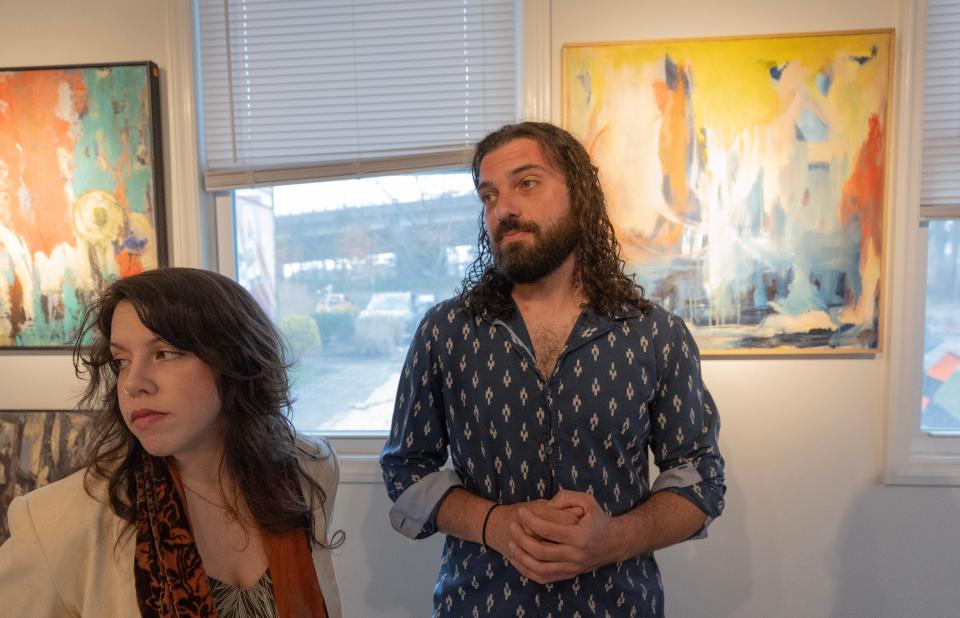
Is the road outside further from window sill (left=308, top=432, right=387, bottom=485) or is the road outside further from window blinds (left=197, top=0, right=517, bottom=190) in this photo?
window blinds (left=197, top=0, right=517, bottom=190)

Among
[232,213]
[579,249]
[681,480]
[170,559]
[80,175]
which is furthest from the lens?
[232,213]

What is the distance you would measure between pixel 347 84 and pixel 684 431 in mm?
1608

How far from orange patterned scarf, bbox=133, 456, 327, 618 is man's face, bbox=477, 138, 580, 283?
68cm

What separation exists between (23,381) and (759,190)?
105 inches

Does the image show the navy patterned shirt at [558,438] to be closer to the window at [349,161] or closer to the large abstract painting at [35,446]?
the window at [349,161]

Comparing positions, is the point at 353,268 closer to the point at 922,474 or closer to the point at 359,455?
the point at 359,455

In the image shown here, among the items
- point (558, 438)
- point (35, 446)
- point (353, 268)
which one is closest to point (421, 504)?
point (558, 438)

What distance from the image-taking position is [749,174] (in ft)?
6.17

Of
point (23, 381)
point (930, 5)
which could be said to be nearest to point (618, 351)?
point (930, 5)

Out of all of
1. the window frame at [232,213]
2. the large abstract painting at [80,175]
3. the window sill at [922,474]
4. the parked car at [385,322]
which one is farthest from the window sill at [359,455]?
the window sill at [922,474]

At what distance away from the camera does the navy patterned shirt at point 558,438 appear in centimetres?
117

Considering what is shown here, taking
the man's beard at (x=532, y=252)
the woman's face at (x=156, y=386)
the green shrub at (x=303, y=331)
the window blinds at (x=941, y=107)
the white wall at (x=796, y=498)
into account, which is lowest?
the white wall at (x=796, y=498)

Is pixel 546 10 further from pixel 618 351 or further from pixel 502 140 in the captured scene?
pixel 618 351

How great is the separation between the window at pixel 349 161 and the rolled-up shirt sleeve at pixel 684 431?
107 cm
